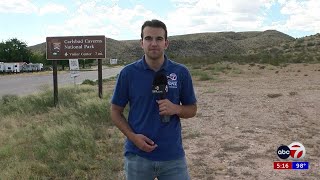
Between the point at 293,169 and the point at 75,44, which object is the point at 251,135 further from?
the point at 75,44

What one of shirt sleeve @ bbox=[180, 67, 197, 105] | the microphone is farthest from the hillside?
the microphone

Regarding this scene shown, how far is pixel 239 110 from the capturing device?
11.4m

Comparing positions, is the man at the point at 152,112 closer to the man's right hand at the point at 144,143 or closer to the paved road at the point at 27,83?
the man's right hand at the point at 144,143

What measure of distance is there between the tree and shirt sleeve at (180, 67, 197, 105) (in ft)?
262

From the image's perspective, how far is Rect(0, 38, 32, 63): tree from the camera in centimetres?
7770

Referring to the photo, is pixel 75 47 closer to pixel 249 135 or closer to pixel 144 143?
pixel 249 135

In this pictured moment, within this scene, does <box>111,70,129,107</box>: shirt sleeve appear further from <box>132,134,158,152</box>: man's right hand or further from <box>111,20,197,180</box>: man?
<box>132,134,158,152</box>: man's right hand

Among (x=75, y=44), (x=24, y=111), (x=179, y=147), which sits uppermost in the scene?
(x=75, y=44)

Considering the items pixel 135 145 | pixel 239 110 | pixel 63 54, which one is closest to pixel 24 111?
pixel 63 54

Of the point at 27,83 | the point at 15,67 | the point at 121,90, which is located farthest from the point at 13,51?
the point at 121,90

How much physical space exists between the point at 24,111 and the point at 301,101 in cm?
849

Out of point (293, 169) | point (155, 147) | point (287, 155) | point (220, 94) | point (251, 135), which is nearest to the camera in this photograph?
point (155, 147)

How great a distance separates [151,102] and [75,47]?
11.9 metres

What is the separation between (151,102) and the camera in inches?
119
